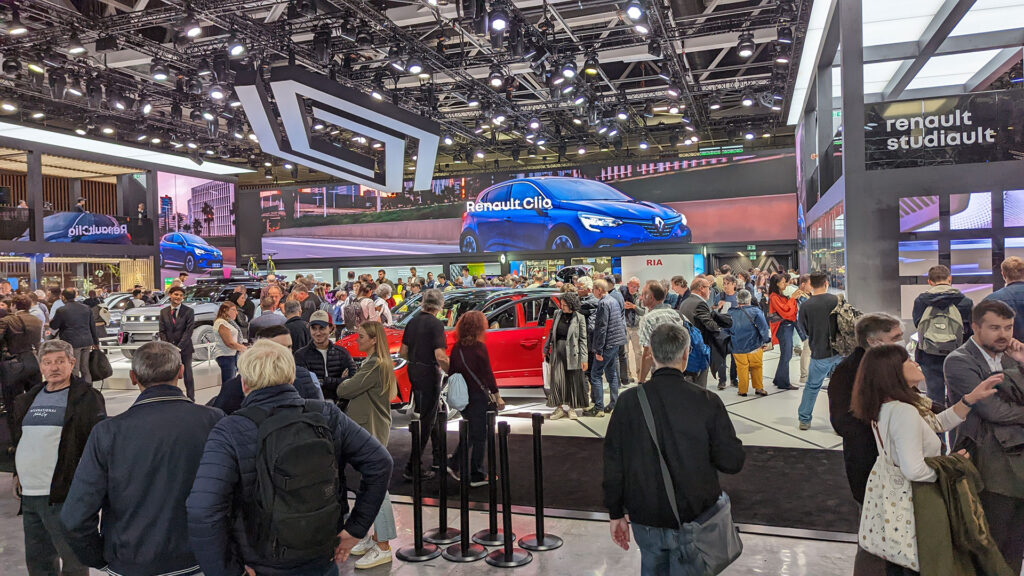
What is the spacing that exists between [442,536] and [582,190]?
735 inches

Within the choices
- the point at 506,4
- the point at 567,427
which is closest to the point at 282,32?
the point at 506,4

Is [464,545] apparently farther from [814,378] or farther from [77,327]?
[77,327]

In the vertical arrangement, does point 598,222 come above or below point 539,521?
above

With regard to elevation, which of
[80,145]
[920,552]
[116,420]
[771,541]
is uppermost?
[80,145]

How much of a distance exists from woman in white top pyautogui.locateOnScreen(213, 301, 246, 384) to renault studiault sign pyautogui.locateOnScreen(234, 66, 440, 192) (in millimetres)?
2029

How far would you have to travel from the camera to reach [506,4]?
452 inches

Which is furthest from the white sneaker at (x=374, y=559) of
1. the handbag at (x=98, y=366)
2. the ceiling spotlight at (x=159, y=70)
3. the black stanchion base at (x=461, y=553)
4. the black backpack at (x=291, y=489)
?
the ceiling spotlight at (x=159, y=70)

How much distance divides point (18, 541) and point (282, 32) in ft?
35.2

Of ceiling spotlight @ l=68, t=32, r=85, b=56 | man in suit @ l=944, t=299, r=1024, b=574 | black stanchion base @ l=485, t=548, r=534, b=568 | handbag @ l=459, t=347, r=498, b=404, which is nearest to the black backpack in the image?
black stanchion base @ l=485, t=548, r=534, b=568

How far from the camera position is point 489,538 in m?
4.42

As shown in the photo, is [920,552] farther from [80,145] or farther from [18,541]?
[80,145]

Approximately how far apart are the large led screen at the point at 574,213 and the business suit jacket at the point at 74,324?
15368mm

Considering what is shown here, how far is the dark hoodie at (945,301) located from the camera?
5.64 metres

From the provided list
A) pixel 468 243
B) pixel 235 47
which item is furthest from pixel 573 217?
pixel 235 47
